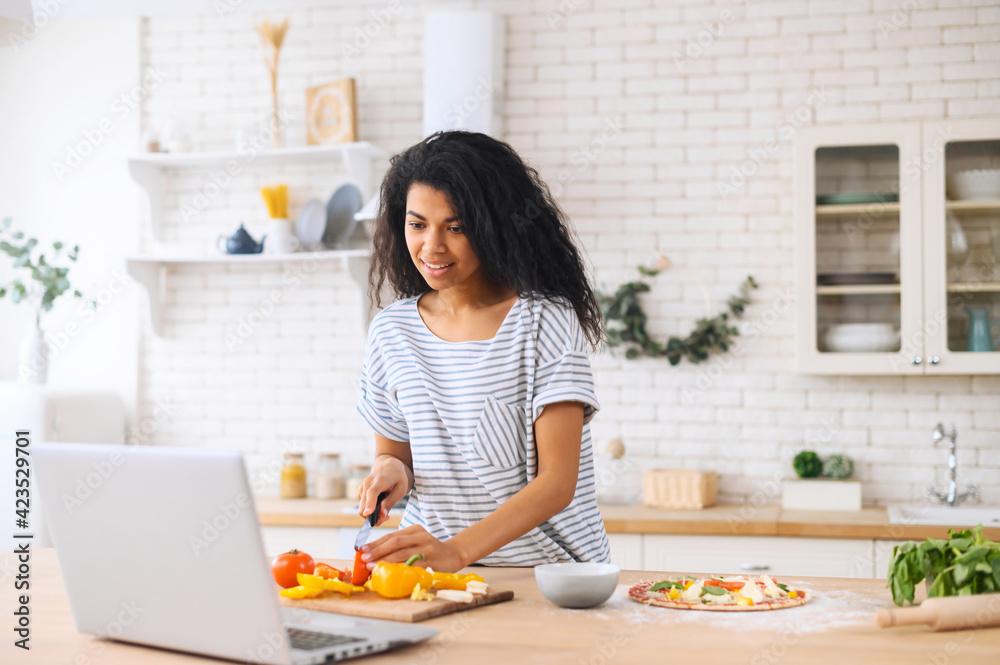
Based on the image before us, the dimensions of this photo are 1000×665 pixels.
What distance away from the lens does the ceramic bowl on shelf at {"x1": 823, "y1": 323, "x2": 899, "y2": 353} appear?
3311mm

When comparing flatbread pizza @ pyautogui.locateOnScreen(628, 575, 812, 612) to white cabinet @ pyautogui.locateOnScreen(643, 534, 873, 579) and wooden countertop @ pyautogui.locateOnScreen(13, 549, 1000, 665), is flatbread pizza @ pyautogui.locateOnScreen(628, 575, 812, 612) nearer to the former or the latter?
wooden countertop @ pyautogui.locateOnScreen(13, 549, 1000, 665)

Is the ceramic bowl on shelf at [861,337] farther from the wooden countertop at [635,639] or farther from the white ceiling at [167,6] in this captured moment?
the white ceiling at [167,6]

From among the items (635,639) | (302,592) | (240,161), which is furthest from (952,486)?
(240,161)

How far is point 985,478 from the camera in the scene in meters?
3.50

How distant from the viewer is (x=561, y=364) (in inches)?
65.1

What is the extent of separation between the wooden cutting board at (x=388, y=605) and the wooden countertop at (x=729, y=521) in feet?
5.88

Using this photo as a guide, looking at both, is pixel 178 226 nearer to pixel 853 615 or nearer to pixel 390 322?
pixel 390 322

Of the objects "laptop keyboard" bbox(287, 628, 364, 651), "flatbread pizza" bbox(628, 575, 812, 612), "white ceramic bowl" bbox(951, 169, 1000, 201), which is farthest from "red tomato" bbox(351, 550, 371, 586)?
"white ceramic bowl" bbox(951, 169, 1000, 201)

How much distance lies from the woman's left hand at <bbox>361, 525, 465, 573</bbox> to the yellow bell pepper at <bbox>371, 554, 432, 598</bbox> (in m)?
0.07

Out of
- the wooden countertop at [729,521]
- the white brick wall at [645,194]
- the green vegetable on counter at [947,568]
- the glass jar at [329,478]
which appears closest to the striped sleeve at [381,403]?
the green vegetable on counter at [947,568]

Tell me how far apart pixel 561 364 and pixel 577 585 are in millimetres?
451

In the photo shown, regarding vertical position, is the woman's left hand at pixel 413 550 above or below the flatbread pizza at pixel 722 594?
above

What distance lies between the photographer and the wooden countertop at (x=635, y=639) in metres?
1.10

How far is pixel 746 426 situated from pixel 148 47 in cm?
304
